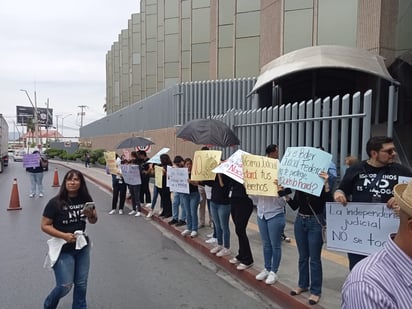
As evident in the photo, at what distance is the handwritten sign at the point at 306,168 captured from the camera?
4402mm

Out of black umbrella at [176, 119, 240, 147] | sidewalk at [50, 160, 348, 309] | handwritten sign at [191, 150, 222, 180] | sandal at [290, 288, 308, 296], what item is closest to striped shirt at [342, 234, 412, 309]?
sidewalk at [50, 160, 348, 309]

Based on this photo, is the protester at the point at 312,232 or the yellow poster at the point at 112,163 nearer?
the protester at the point at 312,232

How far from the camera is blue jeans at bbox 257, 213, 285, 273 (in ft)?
17.3

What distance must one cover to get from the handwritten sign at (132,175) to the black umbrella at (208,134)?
10.1 feet

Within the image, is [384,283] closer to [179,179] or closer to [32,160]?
[179,179]

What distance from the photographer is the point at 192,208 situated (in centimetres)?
828

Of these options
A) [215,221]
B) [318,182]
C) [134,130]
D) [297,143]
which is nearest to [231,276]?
[215,221]

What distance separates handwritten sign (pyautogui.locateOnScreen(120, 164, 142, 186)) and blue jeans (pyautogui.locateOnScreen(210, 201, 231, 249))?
487 centimetres

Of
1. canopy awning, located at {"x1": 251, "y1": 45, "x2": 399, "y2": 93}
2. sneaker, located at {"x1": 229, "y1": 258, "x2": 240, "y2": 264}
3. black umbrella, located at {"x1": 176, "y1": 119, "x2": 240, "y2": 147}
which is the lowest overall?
sneaker, located at {"x1": 229, "y1": 258, "x2": 240, "y2": 264}

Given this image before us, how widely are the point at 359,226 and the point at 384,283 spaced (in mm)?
2800

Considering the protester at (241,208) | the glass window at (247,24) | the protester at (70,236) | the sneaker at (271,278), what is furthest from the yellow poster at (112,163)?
the glass window at (247,24)

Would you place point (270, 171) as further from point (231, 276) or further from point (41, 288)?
point (41, 288)

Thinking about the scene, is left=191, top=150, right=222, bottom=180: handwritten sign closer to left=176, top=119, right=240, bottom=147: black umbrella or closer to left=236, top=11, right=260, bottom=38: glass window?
left=176, top=119, right=240, bottom=147: black umbrella

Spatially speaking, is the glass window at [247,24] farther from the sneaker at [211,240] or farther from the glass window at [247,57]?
the sneaker at [211,240]
